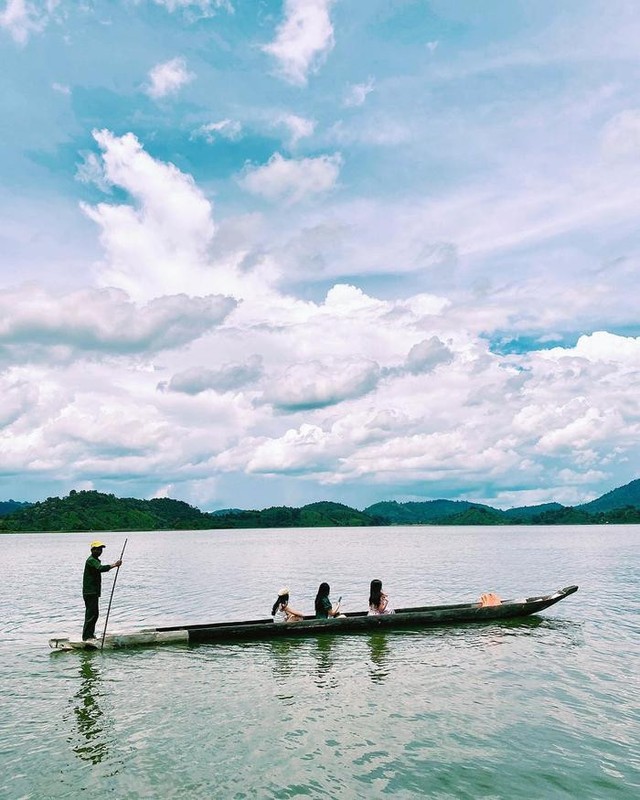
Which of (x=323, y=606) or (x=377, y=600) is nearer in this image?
(x=323, y=606)

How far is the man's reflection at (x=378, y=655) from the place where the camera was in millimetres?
19938

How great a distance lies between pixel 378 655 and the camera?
2281cm

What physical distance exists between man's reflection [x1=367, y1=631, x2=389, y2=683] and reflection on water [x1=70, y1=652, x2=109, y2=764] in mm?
7954

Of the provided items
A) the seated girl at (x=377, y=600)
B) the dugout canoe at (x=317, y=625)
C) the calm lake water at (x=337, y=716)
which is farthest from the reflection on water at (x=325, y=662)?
the seated girl at (x=377, y=600)

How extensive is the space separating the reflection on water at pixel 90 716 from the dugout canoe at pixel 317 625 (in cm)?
201

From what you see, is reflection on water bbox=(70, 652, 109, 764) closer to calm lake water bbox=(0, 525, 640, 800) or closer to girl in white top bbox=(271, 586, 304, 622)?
calm lake water bbox=(0, 525, 640, 800)

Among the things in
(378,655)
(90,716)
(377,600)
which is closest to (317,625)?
(377,600)

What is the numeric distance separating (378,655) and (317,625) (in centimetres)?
346

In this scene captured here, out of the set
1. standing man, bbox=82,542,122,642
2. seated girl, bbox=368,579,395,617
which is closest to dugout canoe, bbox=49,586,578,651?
seated girl, bbox=368,579,395,617

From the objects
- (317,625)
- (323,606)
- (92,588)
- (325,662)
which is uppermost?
(92,588)

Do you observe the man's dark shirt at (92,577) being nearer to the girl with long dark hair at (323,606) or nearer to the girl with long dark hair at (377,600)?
the girl with long dark hair at (323,606)

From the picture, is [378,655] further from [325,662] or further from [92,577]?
[92,577]

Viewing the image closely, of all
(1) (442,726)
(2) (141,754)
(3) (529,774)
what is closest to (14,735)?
(2) (141,754)

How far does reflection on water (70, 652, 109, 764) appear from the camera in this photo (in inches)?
528
